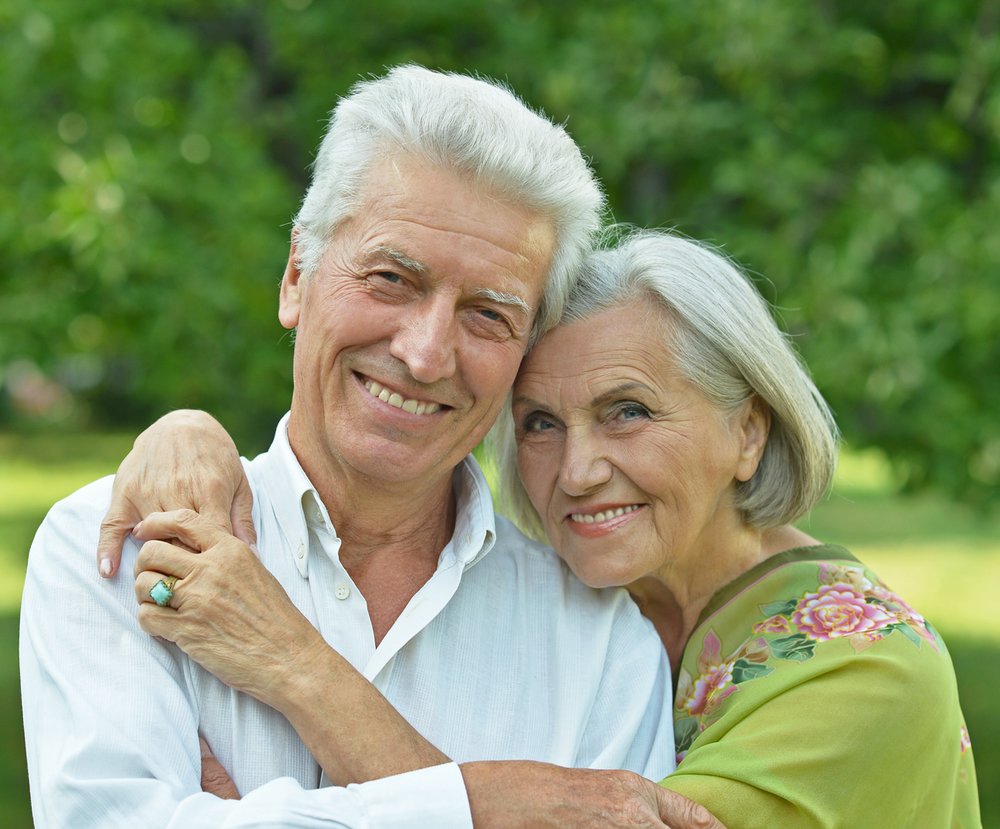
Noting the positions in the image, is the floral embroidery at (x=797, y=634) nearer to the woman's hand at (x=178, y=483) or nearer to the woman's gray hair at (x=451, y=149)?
the woman's gray hair at (x=451, y=149)

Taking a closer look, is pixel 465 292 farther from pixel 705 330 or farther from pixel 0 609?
pixel 0 609

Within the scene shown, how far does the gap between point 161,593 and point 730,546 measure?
3.99 ft

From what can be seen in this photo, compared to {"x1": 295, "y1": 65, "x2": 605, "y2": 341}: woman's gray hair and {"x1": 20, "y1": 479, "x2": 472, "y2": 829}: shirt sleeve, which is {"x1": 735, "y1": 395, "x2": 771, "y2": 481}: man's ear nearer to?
{"x1": 295, "y1": 65, "x2": 605, "y2": 341}: woman's gray hair

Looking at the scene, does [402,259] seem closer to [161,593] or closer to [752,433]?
[161,593]

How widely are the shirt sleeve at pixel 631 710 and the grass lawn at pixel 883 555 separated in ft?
3.49

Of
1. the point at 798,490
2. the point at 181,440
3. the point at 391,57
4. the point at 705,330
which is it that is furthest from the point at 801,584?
the point at 391,57

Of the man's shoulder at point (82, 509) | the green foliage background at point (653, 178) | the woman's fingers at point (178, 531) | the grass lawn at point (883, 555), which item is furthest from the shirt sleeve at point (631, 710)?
the green foliage background at point (653, 178)

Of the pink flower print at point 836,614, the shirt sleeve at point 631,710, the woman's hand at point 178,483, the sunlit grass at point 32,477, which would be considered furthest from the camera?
the sunlit grass at point 32,477

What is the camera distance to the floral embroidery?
245 centimetres

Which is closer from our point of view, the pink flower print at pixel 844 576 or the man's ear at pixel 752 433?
the pink flower print at pixel 844 576

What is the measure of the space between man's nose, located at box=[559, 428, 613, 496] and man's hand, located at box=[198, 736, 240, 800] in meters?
0.84

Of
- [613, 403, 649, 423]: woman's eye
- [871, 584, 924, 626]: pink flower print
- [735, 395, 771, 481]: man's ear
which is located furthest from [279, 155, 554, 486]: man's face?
[871, 584, 924, 626]: pink flower print

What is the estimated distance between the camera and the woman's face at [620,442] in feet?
8.34

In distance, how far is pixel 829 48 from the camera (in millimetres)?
4883
